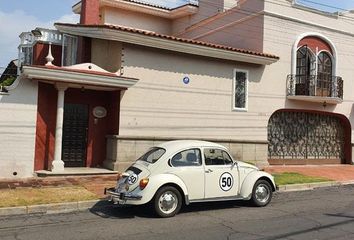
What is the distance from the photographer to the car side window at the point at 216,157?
10.3 meters

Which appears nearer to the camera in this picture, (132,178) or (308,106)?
(132,178)

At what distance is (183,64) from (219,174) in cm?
755

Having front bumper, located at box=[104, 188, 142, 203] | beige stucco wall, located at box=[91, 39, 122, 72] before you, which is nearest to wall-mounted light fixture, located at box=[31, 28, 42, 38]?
beige stucco wall, located at box=[91, 39, 122, 72]

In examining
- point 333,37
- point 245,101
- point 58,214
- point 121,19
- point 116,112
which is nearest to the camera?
point 58,214

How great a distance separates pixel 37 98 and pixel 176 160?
6614mm

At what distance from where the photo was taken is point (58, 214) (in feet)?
32.3

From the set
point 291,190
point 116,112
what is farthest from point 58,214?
point 291,190

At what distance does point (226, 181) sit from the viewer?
10.3 metres

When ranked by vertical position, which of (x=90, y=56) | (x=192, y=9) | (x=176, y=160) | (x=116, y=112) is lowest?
(x=176, y=160)

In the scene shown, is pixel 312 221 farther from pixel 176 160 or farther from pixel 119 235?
pixel 119 235

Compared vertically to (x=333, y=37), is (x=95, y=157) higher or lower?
lower

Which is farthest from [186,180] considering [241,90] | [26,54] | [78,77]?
[26,54]

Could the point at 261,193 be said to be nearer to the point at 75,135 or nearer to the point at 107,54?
the point at 75,135

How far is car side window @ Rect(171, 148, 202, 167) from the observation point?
32.5ft
